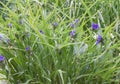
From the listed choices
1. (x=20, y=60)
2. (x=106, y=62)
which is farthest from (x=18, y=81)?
(x=106, y=62)

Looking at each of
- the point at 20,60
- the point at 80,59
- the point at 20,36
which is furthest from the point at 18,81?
the point at 80,59

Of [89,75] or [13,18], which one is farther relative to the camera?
[13,18]

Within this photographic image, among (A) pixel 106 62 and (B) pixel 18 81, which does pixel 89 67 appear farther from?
(B) pixel 18 81

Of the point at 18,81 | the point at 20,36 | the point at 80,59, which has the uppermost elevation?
the point at 20,36

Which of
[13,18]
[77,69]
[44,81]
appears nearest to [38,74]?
[44,81]

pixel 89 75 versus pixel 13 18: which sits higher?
pixel 13 18

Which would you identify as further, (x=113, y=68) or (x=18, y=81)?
(x=18, y=81)

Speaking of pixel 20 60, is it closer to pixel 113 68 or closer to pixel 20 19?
pixel 20 19

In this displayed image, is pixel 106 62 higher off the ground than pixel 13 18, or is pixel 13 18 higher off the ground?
pixel 13 18
